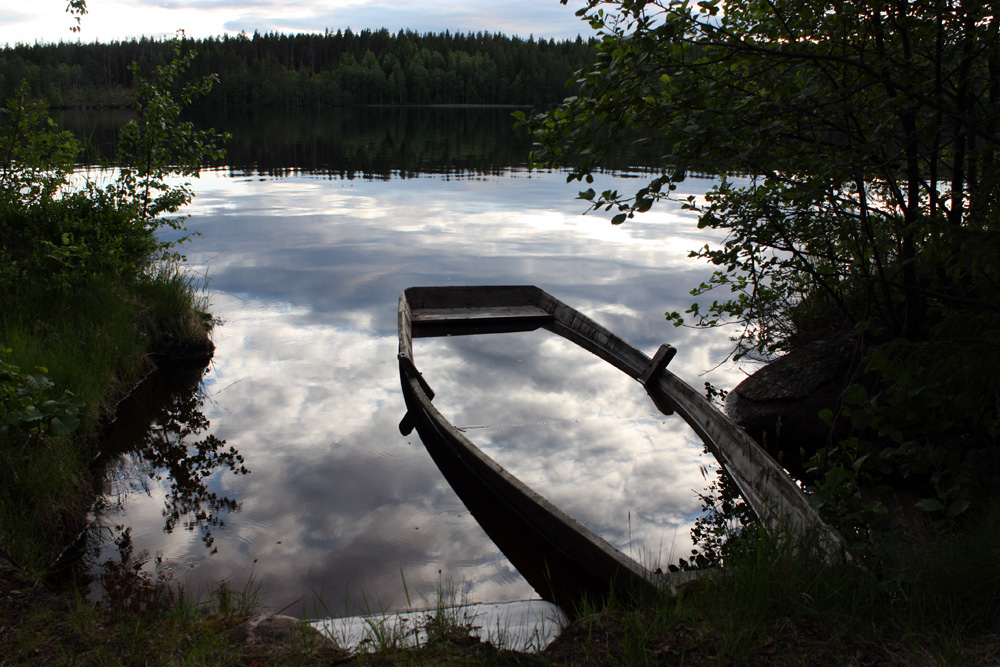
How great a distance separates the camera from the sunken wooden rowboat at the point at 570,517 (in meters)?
4.34

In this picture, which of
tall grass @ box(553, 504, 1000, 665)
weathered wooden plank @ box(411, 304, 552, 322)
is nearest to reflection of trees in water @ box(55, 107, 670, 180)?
weathered wooden plank @ box(411, 304, 552, 322)

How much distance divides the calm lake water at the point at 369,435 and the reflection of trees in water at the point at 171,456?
0.03 meters

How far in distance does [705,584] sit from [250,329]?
9418 millimetres

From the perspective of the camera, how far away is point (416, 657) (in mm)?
3316

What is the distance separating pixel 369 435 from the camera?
7.61m

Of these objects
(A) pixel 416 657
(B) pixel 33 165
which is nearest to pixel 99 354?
(B) pixel 33 165

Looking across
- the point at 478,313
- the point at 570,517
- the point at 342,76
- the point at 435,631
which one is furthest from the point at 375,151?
the point at 342,76

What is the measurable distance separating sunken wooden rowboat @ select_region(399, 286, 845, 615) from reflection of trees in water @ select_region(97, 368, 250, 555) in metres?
1.98

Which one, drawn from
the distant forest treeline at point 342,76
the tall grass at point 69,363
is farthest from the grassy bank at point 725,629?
the distant forest treeline at point 342,76

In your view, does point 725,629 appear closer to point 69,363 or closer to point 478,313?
point 69,363

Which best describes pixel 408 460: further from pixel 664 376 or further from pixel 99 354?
pixel 99 354

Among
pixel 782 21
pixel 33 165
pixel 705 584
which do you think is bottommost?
pixel 705 584

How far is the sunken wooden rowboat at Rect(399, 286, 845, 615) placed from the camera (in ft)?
14.2

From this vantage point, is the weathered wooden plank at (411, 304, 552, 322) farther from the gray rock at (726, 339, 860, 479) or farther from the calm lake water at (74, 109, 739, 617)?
the gray rock at (726, 339, 860, 479)
